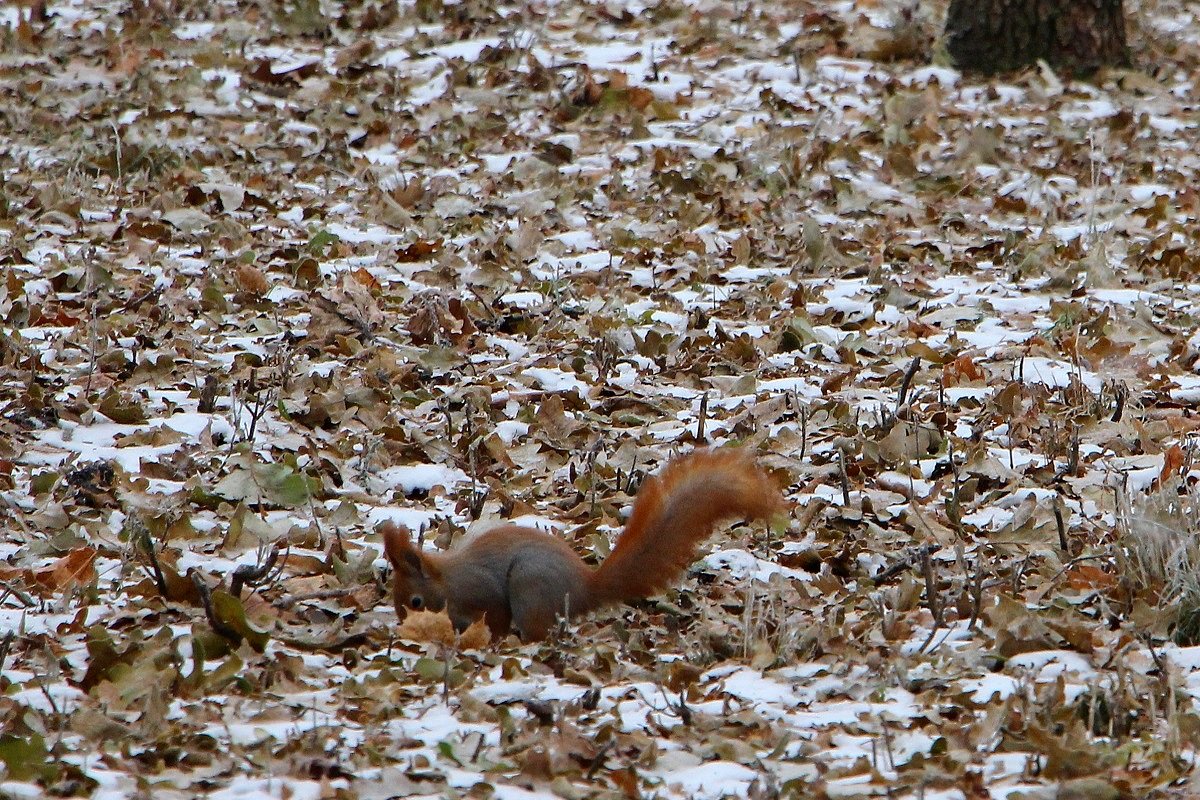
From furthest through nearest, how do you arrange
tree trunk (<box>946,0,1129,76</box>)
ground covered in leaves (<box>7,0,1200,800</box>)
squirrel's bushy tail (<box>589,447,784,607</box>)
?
tree trunk (<box>946,0,1129,76</box>), squirrel's bushy tail (<box>589,447,784,607</box>), ground covered in leaves (<box>7,0,1200,800</box>)

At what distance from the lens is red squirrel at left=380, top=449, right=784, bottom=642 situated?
10.3ft

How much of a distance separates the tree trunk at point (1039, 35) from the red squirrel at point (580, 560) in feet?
16.9

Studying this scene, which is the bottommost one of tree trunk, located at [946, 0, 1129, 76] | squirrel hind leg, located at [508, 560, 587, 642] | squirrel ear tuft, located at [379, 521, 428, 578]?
squirrel hind leg, located at [508, 560, 587, 642]

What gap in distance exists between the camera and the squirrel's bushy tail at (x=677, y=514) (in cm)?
312

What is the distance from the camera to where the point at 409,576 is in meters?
3.19

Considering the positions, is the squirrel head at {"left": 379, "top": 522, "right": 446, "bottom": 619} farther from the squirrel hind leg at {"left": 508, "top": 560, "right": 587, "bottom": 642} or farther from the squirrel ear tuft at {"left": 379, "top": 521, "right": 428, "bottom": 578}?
the squirrel hind leg at {"left": 508, "top": 560, "right": 587, "bottom": 642}

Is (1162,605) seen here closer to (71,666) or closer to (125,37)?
(71,666)

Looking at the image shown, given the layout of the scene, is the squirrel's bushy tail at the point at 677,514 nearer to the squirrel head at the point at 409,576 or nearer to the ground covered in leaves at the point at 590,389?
the ground covered in leaves at the point at 590,389

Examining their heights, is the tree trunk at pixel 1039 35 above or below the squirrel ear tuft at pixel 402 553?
above

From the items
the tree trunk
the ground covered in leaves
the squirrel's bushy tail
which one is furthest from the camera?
the tree trunk

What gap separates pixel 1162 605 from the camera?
3035 millimetres

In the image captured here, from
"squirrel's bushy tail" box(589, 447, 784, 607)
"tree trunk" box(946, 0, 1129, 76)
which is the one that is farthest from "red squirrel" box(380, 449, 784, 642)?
"tree trunk" box(946, 0, 1129, 76)

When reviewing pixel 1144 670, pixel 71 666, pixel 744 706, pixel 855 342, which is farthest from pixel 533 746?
pixel 855 342

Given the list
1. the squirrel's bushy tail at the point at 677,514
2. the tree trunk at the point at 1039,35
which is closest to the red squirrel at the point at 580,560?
the squirrel's bushy tail at the point at 677,514
